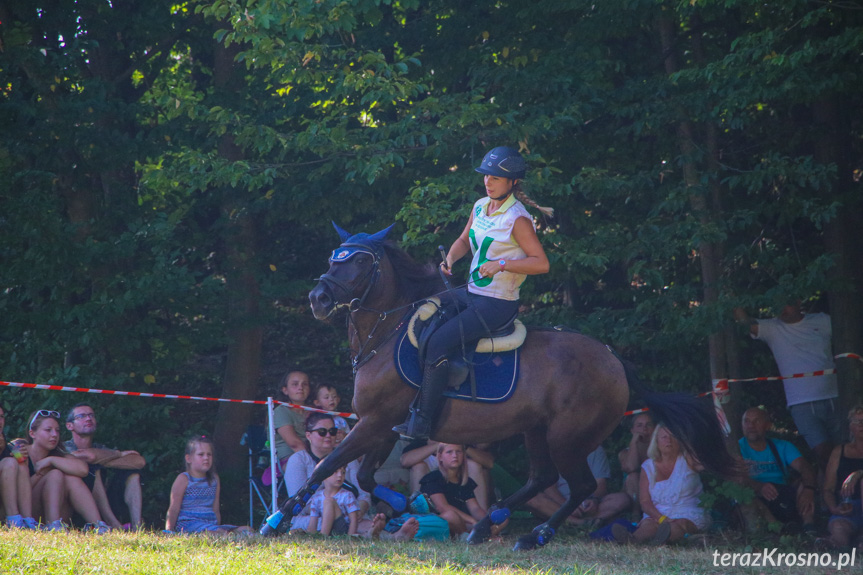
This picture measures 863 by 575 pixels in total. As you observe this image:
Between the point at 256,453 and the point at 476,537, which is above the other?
the point at 256,453

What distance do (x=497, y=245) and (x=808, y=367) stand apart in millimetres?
4632

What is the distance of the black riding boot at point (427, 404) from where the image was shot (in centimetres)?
692

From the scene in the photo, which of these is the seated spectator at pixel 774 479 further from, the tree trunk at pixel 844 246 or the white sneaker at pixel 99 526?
the white sneaker at pixel 99 526

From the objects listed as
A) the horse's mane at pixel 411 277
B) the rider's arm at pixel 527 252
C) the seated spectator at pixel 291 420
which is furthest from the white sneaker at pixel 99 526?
the rider's arm at pixel 527 252

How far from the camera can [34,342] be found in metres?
10.3

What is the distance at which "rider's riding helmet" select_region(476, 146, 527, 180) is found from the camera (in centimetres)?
703

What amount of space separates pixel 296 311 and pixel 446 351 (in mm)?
7872

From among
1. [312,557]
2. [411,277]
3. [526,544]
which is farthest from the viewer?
[411,277]

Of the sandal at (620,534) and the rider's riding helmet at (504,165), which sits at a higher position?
the rider's riding helmet at (504,165)

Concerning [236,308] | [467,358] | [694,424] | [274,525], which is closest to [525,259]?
[467,358]

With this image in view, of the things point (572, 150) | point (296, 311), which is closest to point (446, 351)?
point (572, 150)

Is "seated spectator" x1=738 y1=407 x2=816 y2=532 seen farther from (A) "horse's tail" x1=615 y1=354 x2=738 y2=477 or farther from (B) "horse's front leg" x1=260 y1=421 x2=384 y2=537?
(B) "horse's front leg" x1=260 y1=421 x2=384 y2=537

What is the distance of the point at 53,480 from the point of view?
7910mm

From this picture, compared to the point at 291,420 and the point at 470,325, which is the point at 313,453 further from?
the point at 470,325
